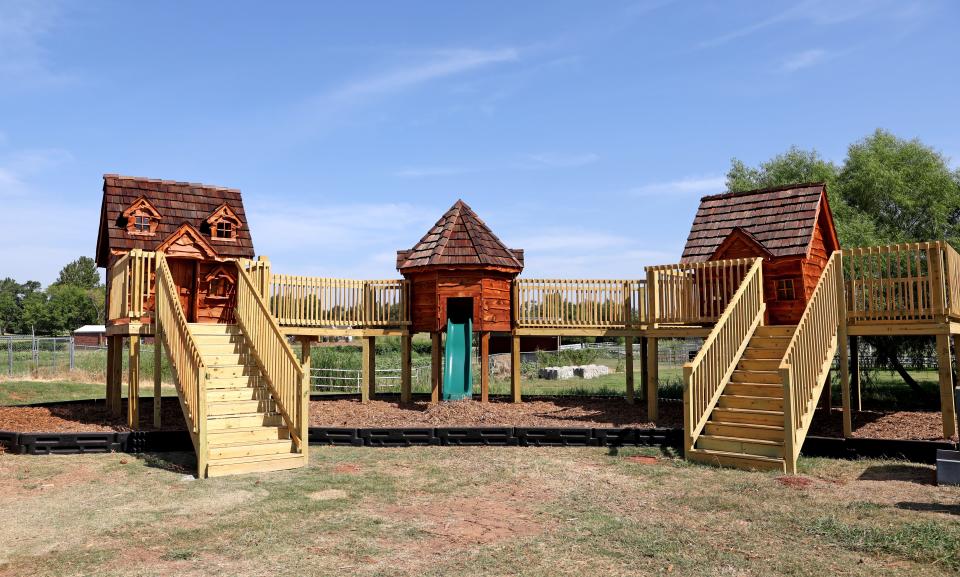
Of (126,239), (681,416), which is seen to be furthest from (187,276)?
(681,416)

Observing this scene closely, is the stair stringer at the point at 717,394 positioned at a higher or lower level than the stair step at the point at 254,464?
higher

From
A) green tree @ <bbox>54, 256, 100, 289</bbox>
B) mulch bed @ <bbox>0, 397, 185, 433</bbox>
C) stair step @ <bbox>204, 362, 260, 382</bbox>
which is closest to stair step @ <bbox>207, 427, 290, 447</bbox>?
stair step @ <bbox>204, 362, 260, 382</bbox>

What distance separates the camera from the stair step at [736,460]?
10875mm

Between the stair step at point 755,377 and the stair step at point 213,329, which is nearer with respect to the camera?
the stair step at point 755,377

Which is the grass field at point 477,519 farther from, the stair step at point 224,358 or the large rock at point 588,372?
the large rock at point 588,372

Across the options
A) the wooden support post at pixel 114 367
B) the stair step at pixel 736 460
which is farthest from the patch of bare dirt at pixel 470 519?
the wooden support post at pixel 114 367

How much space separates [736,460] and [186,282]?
14882 mm

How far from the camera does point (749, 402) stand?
12383 millimetres

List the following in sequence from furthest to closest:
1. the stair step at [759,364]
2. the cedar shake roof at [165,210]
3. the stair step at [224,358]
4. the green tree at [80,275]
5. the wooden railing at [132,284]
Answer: the green tree at [80,275]
the cedar shake roof at [165,210]
the wooden railing at [132,284]
the stair step at [224,358]
the stair step at [759,364]

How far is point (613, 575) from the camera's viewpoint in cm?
624

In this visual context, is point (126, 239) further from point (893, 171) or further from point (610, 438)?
point (893, 171)

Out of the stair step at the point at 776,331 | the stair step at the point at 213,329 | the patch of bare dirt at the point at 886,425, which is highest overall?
the stair step at the point at 213,329

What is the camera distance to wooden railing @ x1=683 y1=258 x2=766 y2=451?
38.9 feet

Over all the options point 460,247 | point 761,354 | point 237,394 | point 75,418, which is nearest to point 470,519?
point 237,394
